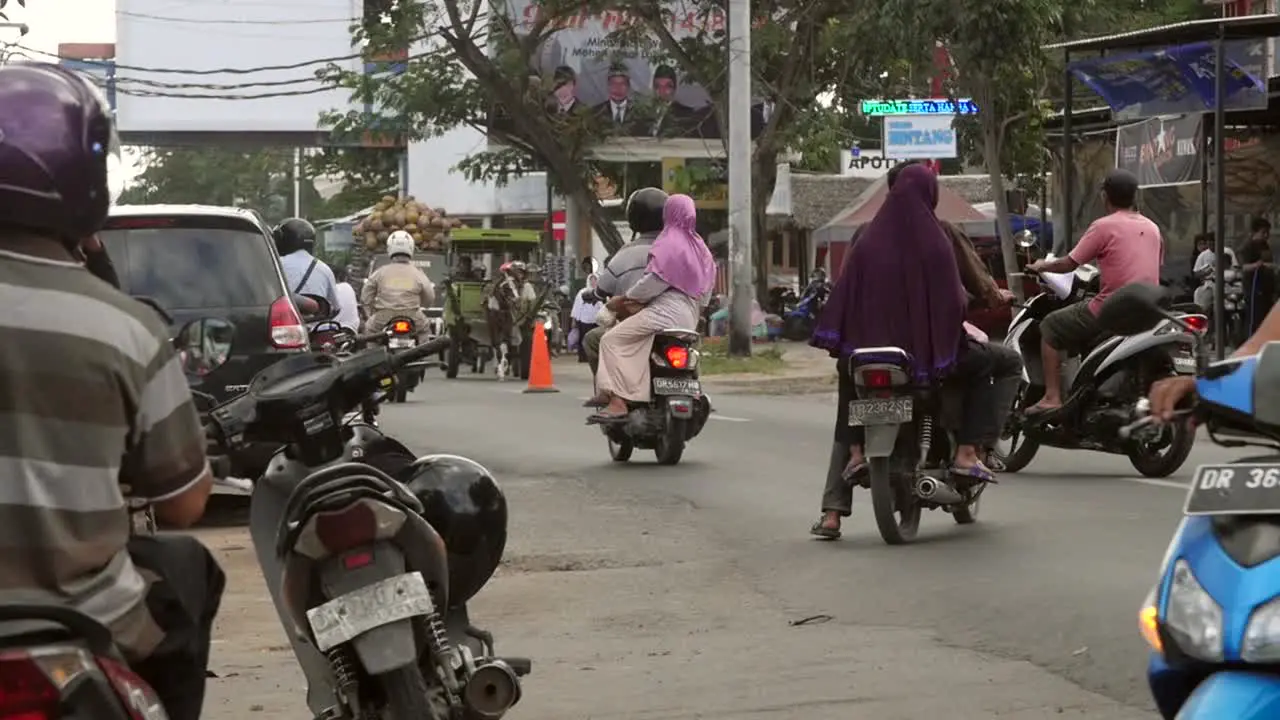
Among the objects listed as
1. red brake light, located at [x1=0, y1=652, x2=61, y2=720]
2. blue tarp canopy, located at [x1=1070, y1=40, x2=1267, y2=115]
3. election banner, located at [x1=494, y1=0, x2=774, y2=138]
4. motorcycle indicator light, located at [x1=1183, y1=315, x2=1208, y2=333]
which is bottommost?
motorcycle indicator light, located at [x1=1183, y1=315, x2=1208, y2=333]

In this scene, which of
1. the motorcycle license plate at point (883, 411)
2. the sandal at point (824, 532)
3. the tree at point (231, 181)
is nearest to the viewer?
the motorcycle license plate at point (883, 411)

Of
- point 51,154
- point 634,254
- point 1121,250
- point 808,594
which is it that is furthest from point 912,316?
point 51,154

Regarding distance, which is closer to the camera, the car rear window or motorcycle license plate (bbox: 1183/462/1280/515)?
motorcycle license plate (bbox: 1183/462/1280/515)

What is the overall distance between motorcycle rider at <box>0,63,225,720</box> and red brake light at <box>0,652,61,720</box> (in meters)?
0.21

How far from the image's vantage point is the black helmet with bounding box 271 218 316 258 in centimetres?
1502

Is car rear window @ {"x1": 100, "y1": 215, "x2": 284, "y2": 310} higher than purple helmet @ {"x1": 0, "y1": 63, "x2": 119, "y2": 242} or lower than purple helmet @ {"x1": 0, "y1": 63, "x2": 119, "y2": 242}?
lower

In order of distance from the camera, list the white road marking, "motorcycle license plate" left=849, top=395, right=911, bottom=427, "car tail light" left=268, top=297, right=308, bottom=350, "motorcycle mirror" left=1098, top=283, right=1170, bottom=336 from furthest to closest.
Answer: the white road marking
"car tail light" left=268, top=297, right=308, bottom=350
"motorcycle license plate" left=849, top=395, right=911, bottom=427
"motorcycle mirror" left=1098, top=283, right=1170, bottom=336

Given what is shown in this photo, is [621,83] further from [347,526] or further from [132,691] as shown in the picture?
[132,691]

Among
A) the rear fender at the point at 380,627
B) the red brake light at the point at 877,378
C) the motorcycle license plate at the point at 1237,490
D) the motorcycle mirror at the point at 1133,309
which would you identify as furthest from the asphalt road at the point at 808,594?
the motorcycle license plate at the point at 1237,490

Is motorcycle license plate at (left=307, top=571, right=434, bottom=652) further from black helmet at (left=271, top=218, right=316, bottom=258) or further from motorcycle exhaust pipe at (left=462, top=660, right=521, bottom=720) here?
black helmet at (left=271, top=218, right=316, bottom=258)

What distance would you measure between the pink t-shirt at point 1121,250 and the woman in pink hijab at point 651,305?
2.48 m

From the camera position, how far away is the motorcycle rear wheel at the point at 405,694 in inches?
182

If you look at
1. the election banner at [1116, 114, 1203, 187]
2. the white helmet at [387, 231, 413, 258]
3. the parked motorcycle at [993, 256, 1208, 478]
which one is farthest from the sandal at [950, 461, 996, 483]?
the white helmet at [387, 231, 413, 258]

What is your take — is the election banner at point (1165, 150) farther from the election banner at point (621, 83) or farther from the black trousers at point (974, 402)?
the election banner at point (621, 83)
